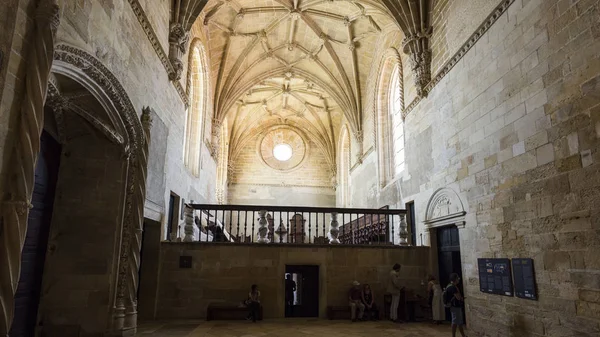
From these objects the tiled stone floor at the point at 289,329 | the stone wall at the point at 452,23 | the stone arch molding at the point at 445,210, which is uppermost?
the stone wall at the point at 452,23

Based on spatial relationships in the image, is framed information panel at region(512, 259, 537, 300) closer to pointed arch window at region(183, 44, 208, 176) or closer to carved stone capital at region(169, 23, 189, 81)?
carved stone capital at region(169, 23, 189, 81)

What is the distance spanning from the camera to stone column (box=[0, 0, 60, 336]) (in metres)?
3.64

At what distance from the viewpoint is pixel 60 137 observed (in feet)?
21.1

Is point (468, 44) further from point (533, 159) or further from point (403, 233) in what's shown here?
point (403, 233)

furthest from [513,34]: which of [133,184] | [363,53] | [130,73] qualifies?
[363,53]

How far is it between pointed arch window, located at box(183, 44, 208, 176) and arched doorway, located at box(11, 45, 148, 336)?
5.97 m

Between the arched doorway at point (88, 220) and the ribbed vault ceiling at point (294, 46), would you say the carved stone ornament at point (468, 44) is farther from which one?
the arched doorway at point (88, 220)

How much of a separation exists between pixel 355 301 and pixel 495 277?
2.99 m

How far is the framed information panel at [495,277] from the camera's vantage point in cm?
613

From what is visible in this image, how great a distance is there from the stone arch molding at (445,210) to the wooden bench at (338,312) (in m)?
2.73

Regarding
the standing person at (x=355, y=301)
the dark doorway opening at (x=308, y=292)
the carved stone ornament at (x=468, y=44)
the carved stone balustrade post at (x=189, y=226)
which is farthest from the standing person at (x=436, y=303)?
the carved stone balustrade post at (x=189, y=226)

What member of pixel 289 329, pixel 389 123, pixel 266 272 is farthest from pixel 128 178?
pixel 389 123

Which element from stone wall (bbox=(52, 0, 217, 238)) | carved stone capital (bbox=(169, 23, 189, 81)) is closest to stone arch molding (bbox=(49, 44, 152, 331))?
stone wall (bbox=(52, 0, 217, 238))

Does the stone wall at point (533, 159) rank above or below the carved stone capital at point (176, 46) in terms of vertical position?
below
